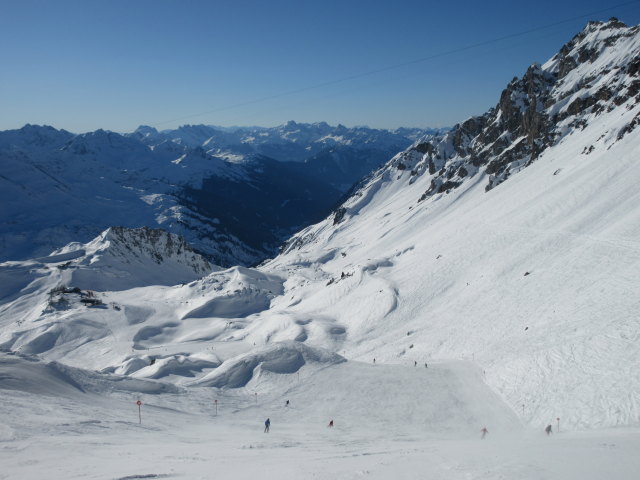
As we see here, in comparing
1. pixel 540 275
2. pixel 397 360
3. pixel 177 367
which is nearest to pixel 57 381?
pixel 177 367

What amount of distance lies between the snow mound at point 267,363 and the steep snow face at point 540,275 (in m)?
6.96

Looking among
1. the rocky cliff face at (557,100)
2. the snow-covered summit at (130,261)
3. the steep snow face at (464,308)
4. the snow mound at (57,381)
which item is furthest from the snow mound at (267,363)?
the snow-covered summit at (130,261)

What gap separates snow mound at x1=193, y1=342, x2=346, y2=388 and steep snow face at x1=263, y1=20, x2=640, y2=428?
6.96m

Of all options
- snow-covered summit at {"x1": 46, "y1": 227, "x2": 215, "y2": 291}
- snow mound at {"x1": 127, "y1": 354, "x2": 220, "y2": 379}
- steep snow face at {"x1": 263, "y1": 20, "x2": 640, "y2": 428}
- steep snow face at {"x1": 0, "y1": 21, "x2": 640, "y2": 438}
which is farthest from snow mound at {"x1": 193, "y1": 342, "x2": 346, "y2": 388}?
snow-covered summit at {"x1": 46, "y1": 227, "x2": 215, "y2": 291}

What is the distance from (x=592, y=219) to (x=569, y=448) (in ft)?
138

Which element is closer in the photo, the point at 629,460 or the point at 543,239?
the point at 629,460

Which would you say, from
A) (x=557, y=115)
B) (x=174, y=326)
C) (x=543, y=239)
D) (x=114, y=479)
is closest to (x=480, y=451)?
(x=114, y=479)

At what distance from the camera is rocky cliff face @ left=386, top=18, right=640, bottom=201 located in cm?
10244

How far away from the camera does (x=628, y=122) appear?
72938 mm

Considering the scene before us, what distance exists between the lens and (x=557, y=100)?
121812 mm

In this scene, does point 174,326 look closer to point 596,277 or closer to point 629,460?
point 596,277

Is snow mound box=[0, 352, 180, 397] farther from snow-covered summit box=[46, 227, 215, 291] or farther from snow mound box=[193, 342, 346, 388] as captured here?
snow-covered summit box=[46, 227, 215, 291]

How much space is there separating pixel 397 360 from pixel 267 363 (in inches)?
519

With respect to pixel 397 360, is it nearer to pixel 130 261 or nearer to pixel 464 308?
pixel 464 308
